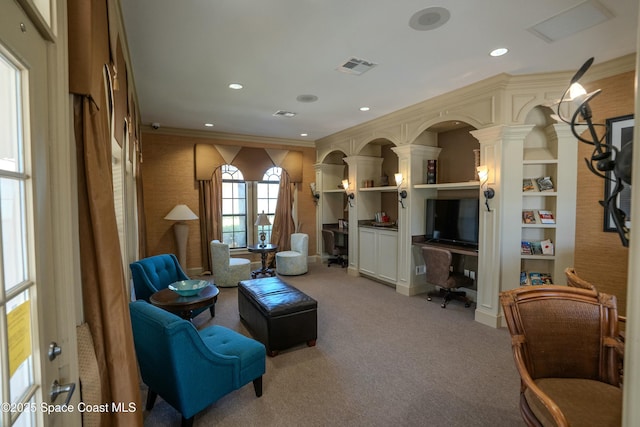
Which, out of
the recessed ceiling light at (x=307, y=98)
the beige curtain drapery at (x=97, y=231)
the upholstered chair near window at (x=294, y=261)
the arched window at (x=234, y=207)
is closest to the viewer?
the beige curtain drapery at (x=97, y=231)

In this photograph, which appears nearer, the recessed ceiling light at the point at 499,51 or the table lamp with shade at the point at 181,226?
the recessed ceiling light at the point at 499,51

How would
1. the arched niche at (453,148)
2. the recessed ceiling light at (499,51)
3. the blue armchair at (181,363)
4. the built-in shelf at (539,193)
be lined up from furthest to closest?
1. the arched niche at (453,148)
2. the built-in shelf at (539,193)
3. the recessed ceiling light at (499,51)
4. the blue armchair at (181,363)

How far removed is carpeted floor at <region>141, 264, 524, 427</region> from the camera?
2191 millimetres

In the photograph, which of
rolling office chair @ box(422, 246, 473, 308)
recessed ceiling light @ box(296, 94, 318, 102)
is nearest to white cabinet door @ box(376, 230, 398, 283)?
rolling office chair @ box(422, 246, 473, 308)

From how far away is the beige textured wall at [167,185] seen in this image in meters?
5.86

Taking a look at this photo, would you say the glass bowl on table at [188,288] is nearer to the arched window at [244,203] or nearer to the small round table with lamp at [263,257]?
the small round table with lamp at [263,257]

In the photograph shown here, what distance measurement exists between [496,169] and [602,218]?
115 centimetres

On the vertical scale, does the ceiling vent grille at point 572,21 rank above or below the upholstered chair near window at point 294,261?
above

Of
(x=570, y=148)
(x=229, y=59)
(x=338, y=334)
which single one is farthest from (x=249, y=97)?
(x=570, y=148)

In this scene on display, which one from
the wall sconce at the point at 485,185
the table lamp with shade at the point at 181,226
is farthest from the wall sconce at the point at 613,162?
the table lamp with shade at the point at 181,226

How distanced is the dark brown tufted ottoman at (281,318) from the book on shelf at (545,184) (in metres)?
2.97

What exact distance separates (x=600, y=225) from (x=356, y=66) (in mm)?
3118

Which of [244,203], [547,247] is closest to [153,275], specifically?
[244,203]

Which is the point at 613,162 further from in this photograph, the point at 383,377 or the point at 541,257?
the point at 541,257
